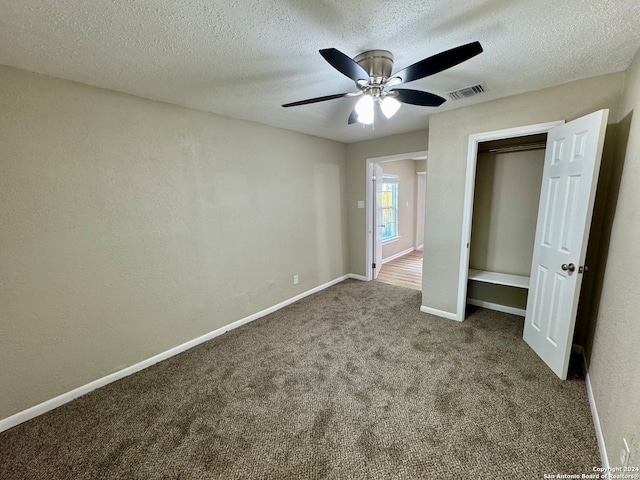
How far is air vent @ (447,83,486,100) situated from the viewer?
7.08ft

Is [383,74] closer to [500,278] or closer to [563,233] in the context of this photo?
[563,233]

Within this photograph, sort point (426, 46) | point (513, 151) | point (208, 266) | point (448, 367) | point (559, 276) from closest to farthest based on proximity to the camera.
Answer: point (426, 46) → point (559, 276) → point (448, 367) → point (208, 266) → point (513, 151)

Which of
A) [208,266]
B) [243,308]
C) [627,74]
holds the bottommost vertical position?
[243,308]

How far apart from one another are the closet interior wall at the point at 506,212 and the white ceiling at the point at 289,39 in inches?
40.9

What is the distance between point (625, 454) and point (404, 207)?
547cm

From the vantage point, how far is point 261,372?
88.7 inches

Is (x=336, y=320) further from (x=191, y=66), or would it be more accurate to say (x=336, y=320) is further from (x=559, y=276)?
(x=191, y=66)

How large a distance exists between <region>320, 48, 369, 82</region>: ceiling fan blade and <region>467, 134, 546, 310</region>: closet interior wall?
2.41 metres

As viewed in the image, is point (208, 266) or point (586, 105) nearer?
point (586, 105)

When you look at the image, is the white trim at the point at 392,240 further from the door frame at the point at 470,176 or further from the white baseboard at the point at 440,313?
the door frame at the point at 470,176

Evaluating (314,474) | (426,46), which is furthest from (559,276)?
(314,474)

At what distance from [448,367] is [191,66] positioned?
9.91 ft

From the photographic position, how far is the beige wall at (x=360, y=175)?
374cm

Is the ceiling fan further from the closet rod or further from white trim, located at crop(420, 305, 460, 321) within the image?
white trim, located at crop(420, 305, 460, 321)
